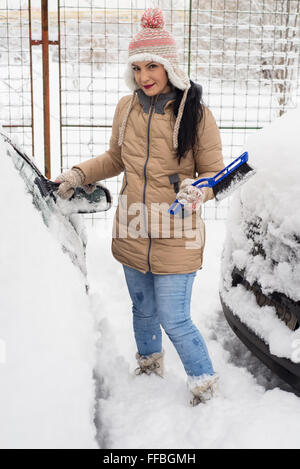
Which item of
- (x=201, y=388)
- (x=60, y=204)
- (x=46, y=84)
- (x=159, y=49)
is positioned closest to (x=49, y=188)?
(x=60, y=204)

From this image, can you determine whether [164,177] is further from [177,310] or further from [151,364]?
[151,364]

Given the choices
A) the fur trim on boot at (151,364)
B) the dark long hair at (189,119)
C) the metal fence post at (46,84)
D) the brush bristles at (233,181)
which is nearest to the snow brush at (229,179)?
the brush bristles at (233,181)

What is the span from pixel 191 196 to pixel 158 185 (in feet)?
0.75

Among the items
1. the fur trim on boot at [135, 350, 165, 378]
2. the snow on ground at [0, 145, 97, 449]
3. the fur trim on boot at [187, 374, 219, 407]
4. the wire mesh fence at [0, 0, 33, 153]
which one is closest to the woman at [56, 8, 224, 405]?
the fur trim on boot at [187, 374, 219, 407]

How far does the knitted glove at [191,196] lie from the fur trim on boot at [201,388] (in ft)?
2.68

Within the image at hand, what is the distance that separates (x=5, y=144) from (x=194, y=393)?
1365 mm

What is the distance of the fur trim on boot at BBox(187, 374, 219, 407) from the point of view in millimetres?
2223

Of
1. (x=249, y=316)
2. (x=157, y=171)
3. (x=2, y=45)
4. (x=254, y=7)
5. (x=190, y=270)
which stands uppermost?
(x=254, y=7)

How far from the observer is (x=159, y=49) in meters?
2.07

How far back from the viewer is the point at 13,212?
1422 millimetres

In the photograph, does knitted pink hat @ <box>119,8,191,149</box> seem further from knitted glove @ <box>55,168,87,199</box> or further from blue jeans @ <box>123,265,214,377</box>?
blue jeans @ <box>123,265,214,377</box>

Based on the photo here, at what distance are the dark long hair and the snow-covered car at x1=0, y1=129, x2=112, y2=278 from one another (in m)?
0.53

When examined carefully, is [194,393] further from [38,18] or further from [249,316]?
[38,18]

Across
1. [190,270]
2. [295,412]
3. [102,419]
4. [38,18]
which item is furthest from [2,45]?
[295,412]
